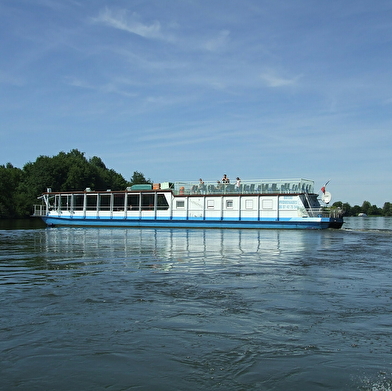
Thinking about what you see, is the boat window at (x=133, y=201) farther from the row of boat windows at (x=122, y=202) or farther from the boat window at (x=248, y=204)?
the boat window at (x=248, y=204)

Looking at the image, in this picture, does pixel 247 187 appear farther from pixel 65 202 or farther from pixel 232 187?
pixel 65 202

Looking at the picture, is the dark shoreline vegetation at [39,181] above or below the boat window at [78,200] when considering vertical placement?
above

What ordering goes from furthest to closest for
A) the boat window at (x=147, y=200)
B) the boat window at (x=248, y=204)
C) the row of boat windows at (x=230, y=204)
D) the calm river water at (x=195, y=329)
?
the boat window at (x=147, y=200) → the boat window at (x=248, y=204) → the row of boat windows at (x=230, y=204) → the calm river water at (x=195, y=329)

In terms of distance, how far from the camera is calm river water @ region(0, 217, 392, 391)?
6117mm

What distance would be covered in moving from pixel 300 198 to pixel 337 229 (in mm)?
4489

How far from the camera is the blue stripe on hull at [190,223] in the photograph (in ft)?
139

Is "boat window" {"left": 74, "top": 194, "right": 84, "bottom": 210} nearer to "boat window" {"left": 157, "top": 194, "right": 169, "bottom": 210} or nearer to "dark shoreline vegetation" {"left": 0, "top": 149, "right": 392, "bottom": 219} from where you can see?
"boat window" {"left": 157, "top": 194, "right": 169, "bottom": 210}

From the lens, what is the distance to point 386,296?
36.7 feet

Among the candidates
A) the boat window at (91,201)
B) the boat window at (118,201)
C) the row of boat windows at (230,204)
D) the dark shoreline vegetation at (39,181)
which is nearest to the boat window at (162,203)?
the row of boat windows at (230,204)

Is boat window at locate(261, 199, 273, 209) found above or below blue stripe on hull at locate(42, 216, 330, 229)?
above

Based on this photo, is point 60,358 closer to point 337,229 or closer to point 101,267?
point 101,267

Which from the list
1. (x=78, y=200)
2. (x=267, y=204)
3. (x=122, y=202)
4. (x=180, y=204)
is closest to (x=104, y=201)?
(x=122, y=202)

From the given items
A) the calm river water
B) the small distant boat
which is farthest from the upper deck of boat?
the calm river water

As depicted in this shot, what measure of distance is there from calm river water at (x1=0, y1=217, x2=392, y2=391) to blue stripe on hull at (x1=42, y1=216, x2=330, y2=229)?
88.5 ft
